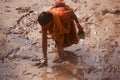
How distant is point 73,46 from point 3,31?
139 cm

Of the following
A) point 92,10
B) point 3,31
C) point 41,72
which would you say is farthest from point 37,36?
point 92,10

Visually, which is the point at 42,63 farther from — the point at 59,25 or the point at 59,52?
the point at 59,25

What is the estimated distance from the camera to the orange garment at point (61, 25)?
402cm

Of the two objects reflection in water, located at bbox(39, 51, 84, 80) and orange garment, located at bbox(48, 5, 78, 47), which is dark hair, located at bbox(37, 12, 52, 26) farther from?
reflection in water, located at bbox(39, 51, 84, 80)

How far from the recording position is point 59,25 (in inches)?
159

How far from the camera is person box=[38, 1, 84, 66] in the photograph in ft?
12.7

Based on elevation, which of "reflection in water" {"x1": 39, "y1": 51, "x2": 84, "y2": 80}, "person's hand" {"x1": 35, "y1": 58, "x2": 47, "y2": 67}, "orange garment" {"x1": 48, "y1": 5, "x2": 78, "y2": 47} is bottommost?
"reflection in water" {"x1": 39, "y1": 51, "x2": 84, "y2": 80}

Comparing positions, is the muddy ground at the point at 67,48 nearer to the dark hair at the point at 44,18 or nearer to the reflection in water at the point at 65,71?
the reflection in water at the point at 65,71

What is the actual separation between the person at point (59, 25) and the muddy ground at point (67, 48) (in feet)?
0.91

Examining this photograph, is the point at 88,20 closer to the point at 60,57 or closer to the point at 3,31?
the point at 60,57

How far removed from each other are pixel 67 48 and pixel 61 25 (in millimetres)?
865

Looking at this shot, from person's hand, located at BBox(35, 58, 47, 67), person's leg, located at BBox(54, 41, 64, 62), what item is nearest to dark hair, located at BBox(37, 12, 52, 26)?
person's leg, located at BBox(54, 41, 64, 62)

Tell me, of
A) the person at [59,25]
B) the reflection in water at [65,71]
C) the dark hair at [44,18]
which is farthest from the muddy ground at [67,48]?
the dark hair at [44,18]

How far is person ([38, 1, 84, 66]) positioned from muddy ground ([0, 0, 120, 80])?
0.28 metres
